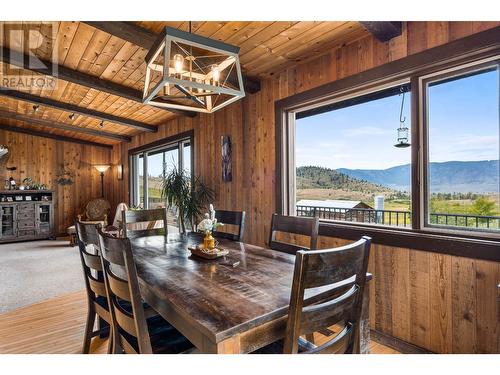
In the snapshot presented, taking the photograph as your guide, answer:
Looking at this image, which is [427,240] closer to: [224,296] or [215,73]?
[224,296]

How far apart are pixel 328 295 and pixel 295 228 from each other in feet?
3.00

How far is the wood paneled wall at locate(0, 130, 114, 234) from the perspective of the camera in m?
7.04

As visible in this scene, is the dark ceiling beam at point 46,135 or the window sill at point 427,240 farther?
the dark ceiling beam at point 46,135

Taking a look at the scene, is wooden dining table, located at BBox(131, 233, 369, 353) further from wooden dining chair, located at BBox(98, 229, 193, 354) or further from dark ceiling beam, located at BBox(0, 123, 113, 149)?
dark ceiling beam, located at BBox(0, 123, 113, 149)

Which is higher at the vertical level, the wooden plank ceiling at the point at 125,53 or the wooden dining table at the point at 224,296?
the wooden plank ceiling at the point at 125,53

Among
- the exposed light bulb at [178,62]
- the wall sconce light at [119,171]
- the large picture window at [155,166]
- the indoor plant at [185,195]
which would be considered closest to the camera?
the exposed light bulb at [178,62]

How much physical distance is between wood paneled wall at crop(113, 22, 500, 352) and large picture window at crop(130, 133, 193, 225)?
1.73m

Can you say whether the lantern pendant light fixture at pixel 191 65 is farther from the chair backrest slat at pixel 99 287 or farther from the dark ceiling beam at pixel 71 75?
the dark ceiling beam at pixel 71 75

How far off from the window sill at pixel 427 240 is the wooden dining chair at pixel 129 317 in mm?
1632

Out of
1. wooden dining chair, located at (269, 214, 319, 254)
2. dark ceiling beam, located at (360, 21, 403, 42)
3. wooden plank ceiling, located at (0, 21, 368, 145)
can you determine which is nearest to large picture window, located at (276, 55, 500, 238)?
dark ceiling beam, located at (360, 21, 403, 42)

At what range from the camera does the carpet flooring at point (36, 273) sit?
3295mm

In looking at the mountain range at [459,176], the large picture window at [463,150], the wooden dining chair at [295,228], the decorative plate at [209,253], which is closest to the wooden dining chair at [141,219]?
the decorative plate at [209,253]
